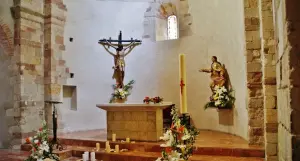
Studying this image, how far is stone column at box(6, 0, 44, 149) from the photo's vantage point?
7.07 m

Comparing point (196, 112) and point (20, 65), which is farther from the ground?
point (20, 65)

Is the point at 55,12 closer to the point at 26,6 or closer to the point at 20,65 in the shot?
the point at 26,6

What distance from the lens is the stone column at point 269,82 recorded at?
359cm

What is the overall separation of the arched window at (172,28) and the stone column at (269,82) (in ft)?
19.3

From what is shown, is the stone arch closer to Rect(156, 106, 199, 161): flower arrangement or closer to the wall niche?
the wall niche

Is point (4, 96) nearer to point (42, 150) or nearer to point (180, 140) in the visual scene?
point (42, 150)

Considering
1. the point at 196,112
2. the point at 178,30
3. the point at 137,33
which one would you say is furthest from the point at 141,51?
the point at 196,112

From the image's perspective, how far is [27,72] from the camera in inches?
285

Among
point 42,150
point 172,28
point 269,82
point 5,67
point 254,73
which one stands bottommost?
point 42,150

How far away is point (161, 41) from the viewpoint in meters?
9.38

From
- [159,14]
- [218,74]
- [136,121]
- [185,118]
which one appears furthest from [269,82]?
[159,14]

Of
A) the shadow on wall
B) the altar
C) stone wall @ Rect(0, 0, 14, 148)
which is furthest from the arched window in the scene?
the shadow on wall

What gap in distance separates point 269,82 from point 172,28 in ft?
20.7

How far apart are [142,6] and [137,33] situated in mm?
928
